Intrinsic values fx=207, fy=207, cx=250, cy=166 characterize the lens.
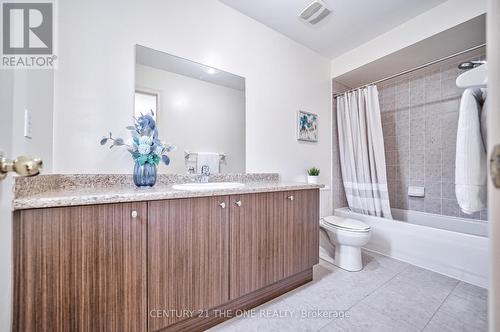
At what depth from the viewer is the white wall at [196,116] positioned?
1606 mm

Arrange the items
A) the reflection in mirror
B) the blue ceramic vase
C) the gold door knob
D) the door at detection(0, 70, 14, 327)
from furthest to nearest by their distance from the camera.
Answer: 1. the reflection in mirror
2. the blue ceramic vase
3. the door at detection(0, 70, 14, 327)
4. the gold door knob

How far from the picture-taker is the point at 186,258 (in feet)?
3.68

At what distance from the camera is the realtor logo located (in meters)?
0.84

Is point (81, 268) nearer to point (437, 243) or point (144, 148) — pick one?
point (144, 148)

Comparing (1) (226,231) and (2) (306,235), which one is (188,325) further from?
(2) (306,235)

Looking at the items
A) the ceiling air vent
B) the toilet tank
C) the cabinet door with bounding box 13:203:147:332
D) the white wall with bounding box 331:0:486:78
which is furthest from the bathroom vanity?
the white wall with bounding box 331:0:486:78

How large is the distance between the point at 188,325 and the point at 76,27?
6.23 ft

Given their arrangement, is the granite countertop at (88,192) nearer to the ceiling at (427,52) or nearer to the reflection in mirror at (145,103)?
the reflection in mirror at (145,103)

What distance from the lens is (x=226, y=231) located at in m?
1.26

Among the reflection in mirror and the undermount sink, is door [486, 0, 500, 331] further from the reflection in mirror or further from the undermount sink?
the reflection in mirror

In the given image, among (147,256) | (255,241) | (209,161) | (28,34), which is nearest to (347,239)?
(255,241)

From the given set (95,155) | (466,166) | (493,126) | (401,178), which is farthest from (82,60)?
(401,178)

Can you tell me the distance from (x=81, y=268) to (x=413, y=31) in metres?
3.13

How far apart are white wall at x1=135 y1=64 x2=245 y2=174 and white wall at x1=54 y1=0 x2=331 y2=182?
110 mm
